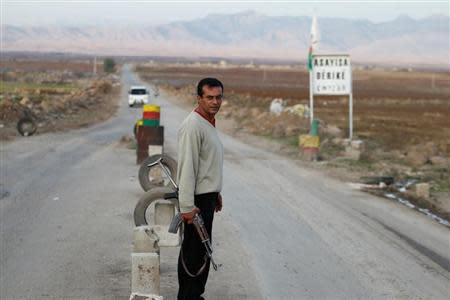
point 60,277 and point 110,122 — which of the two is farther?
point 110,122

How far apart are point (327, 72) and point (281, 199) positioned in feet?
38.3

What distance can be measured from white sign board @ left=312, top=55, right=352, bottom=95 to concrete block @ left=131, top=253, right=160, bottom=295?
723 inches

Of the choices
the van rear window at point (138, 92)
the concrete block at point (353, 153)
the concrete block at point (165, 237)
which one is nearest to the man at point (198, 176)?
the concrete block at point (165, 237)

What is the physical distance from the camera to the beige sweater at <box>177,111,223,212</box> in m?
6.18

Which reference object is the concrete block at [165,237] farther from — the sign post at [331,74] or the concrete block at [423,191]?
the sign post at [331,74]

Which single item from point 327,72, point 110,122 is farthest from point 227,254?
point 110,122

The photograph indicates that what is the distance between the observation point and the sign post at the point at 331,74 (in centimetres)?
2477

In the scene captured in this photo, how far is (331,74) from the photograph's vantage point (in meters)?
24.9

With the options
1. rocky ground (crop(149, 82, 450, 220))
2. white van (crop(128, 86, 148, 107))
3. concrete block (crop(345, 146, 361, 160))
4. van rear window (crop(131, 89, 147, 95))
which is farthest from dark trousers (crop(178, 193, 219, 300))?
van rear window (crop(131, 89, 147, 95))

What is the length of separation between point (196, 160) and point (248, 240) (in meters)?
4.28

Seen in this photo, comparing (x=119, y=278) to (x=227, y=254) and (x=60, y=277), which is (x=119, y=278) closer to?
(x=60, y=277)

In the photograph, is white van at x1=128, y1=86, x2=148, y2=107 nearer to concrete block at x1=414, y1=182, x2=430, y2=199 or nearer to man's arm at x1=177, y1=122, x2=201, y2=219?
concrete block at x1=414, y1=182, x2=430, y2=199

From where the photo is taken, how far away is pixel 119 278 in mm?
8273

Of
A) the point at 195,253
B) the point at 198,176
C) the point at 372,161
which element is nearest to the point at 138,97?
the point at 372,161
